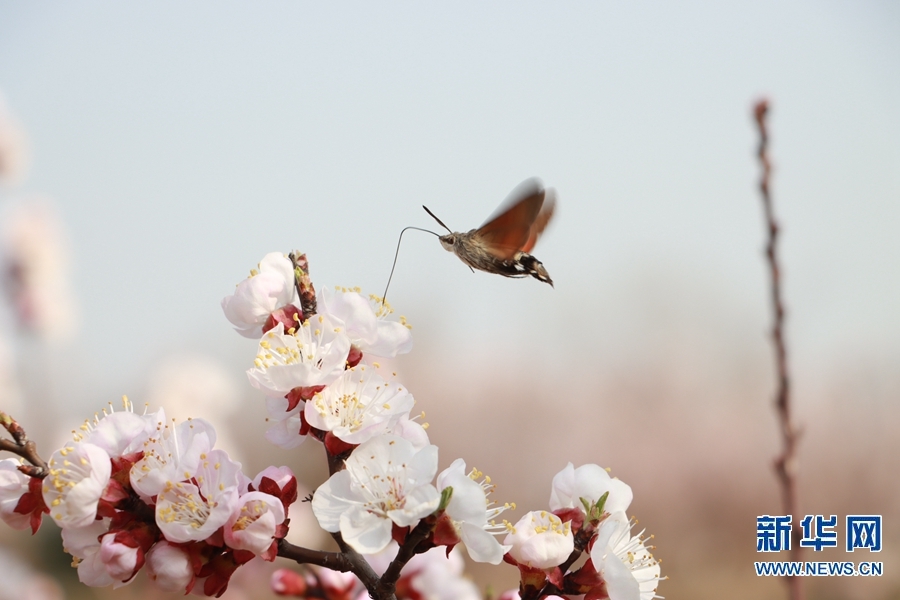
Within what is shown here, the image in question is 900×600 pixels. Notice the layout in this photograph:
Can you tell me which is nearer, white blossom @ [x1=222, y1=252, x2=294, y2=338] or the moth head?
white blossom @ [x1=222, y1=252, x2=294, y2=338]

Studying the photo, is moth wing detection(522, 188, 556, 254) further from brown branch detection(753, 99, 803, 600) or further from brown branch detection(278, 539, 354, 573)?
brown branch detection(278, 539, 354, 573)

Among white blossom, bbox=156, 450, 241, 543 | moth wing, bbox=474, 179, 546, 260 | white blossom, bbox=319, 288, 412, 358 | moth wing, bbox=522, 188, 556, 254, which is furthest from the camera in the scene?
moth wing, bbox=522, 188, 556, 254

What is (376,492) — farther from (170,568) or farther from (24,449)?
(24,449)

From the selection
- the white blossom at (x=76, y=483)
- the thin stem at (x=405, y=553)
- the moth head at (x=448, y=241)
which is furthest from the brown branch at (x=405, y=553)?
the moth head at (x=448, y=241)

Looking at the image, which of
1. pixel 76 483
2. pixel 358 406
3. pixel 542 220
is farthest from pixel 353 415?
pixel 542 220

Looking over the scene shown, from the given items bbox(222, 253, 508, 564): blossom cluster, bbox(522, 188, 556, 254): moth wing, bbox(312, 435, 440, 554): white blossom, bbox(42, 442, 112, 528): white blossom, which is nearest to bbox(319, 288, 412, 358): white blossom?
bbox(222, 253, 508, 564): blossom cluster

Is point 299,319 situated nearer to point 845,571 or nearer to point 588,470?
point 588,470

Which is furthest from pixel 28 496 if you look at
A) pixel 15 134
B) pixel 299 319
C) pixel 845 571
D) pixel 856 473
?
pixel 856 473
